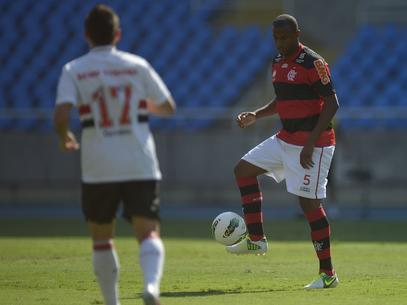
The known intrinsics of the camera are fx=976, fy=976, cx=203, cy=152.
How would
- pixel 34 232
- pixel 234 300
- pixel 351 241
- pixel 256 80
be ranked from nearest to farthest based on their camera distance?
pixel 234 300, pixel 351 241, pixel 34 232, pixel 256 80

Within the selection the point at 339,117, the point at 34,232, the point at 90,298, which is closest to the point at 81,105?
the point at 90,298

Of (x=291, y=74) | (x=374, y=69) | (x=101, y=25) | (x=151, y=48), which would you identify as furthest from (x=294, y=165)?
(x=151, y=48)

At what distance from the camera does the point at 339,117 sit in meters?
20.9

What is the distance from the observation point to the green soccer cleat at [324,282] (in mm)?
8805

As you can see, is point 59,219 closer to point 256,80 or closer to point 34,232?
point 34,232

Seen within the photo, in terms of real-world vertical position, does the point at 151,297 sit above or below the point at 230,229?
above

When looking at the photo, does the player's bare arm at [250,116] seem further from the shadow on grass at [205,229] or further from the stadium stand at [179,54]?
the stadium stand at [179,54]

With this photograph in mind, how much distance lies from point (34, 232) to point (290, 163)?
24.3ft

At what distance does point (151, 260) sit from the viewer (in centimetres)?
654

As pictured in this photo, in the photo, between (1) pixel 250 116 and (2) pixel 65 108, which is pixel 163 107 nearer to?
(2) pixel 65 108

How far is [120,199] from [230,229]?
2.92 metres

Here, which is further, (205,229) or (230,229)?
(205,229)

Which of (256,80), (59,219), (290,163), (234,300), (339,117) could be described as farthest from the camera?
(256,80)

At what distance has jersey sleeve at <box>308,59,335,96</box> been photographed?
889 centimetres
